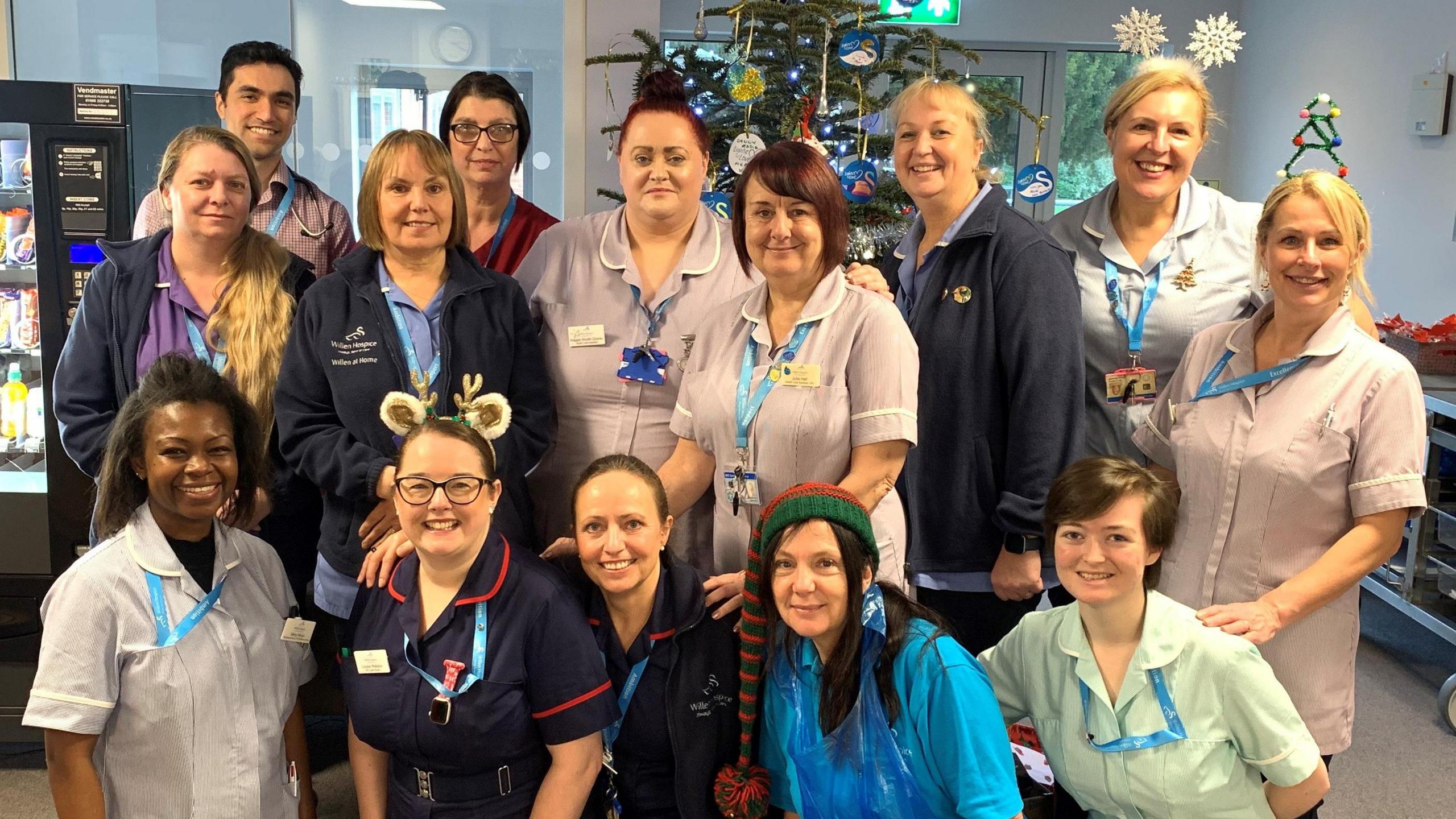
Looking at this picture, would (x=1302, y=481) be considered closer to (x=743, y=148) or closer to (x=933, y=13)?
(x=743, y=148)

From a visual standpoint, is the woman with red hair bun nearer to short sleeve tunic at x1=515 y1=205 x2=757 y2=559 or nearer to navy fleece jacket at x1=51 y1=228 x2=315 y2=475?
short sleeve tunic at x1=515 y1=205 x2=757 y2=559

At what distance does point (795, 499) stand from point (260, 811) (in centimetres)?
124

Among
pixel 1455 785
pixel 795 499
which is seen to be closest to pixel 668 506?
pixel 795 499

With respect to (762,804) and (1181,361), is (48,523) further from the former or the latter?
(1181,361)

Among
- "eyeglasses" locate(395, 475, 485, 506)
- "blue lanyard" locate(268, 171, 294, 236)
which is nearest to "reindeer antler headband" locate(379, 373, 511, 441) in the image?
"eyeglasses" locate(395, 475, 485, 506)

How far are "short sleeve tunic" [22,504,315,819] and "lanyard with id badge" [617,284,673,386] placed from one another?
890 millimetres

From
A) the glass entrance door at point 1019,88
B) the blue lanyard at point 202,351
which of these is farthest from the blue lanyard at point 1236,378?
the glass entrance door at point 1019,88

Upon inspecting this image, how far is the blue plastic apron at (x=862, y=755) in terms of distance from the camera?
6.83 ft

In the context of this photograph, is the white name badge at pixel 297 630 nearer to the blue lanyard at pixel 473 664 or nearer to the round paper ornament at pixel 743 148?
the blue lanyard at pixel 473 664

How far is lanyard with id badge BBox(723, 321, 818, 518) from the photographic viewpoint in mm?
2311

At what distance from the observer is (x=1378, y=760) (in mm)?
3676

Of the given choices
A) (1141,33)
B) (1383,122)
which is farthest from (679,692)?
(1383,122)

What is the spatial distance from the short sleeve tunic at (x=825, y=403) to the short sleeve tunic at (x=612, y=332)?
0.83 ft

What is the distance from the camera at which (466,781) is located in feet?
7.43
